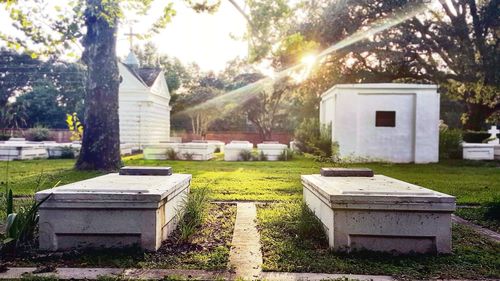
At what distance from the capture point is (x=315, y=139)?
709 inches

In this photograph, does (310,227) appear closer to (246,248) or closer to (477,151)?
(246,248)

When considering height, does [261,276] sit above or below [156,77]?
below

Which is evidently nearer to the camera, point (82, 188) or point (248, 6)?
point (82, 188)

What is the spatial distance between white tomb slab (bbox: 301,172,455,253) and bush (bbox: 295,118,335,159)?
1209cm

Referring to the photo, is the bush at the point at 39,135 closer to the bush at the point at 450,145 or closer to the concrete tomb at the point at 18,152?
the concrete tomb at the point at 18,152

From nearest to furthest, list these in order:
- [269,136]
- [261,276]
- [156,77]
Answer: [261,276]
[156,77]
[269,136]

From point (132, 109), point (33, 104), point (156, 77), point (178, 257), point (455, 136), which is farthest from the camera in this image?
point (33, 104)

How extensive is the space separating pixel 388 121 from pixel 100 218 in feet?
50.7

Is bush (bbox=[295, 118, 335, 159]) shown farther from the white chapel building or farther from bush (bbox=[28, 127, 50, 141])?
bush (bbox=[28, 127, 50, 141])

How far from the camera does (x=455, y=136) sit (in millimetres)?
19281

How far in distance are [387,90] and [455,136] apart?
494cm

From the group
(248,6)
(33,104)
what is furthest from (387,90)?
(33,104)

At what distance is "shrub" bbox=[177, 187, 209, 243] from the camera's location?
4.61 m

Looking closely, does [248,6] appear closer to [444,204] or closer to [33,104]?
[444,204]
